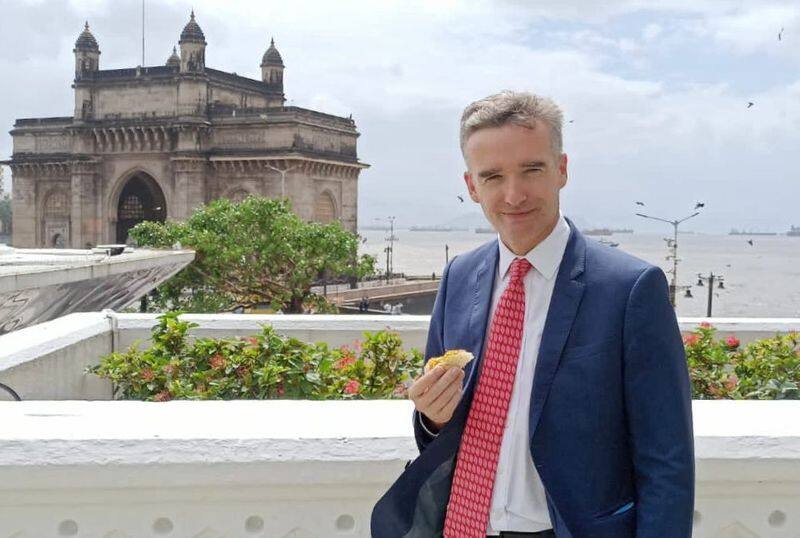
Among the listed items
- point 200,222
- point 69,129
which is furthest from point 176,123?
point 200,222

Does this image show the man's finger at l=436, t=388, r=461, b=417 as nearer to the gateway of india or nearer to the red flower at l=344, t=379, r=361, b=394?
the red flower at l=344, t=379, r=361, b=394

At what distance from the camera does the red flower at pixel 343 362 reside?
5.31 m

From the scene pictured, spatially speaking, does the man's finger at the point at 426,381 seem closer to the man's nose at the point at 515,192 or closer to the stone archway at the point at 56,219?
the man's nose at the point at 515,192

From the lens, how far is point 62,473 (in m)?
2.76

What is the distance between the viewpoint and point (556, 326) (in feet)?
7.43

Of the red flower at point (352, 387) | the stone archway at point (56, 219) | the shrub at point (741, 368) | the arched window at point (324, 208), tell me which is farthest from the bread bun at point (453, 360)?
the stone archway at point (56, 219)

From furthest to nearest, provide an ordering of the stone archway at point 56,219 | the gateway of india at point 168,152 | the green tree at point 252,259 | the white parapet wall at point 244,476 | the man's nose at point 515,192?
the stone archway at point 56,219 < the gateway of india at point 168,152 < the green tree at point 252,259 < the white parapet wall at point 244,476 < the man's nose at point 515,192

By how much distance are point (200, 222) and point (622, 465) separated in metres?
26.3

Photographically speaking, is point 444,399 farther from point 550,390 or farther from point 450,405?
point 550,390

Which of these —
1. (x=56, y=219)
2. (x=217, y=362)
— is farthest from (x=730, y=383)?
(x=56, y=219)

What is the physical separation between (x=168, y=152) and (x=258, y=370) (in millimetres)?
46855

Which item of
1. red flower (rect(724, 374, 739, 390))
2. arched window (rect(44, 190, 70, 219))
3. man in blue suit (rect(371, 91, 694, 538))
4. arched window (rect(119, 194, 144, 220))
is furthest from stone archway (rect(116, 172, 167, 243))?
man in blue suit (rect(371, 91, 694, 538))

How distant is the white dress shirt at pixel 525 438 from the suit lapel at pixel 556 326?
4 centimetres

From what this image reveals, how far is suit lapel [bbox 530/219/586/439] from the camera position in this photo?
2240 mm
